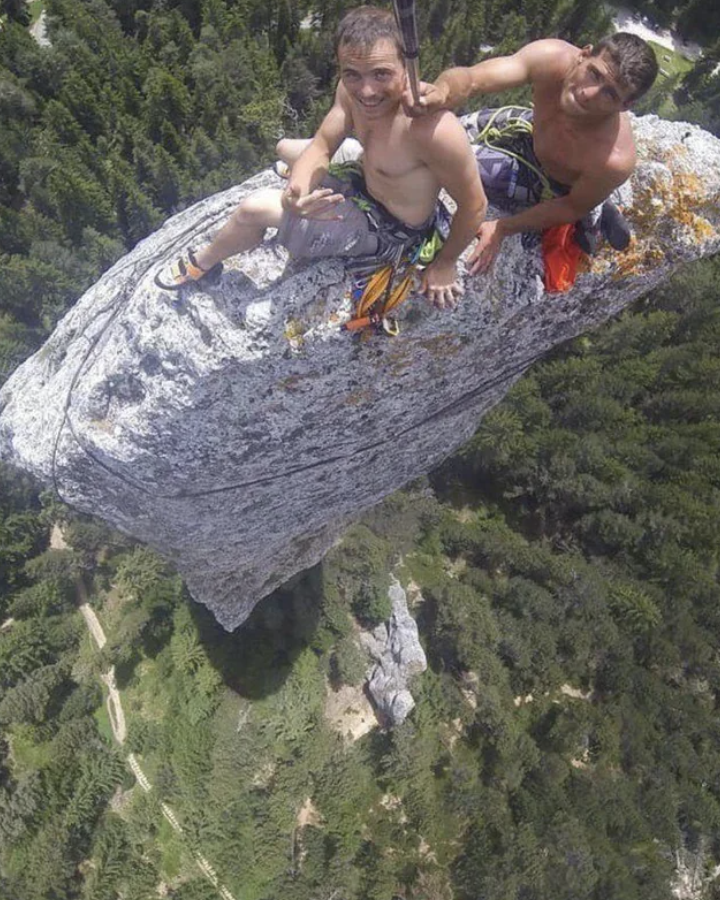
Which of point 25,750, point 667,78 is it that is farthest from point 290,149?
point 667,78

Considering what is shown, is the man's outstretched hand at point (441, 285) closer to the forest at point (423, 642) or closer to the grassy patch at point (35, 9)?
the forest at point (423, 642)

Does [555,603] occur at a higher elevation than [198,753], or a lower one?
lower

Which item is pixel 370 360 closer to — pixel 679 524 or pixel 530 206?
pixel 530 206

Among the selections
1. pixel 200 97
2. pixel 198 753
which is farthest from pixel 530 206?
pixel 200 97

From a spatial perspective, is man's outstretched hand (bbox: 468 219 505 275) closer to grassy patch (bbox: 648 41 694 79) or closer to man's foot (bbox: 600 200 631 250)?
man's foot (bbox: 600 200 631 250)

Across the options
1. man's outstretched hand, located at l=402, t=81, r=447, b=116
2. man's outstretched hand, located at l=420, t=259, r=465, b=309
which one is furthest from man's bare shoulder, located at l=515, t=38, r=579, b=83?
man's outstretched hand, located at l=420, t=259, r=465, b=309

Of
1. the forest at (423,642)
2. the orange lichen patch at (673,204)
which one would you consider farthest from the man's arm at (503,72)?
the forest at (423,642)
